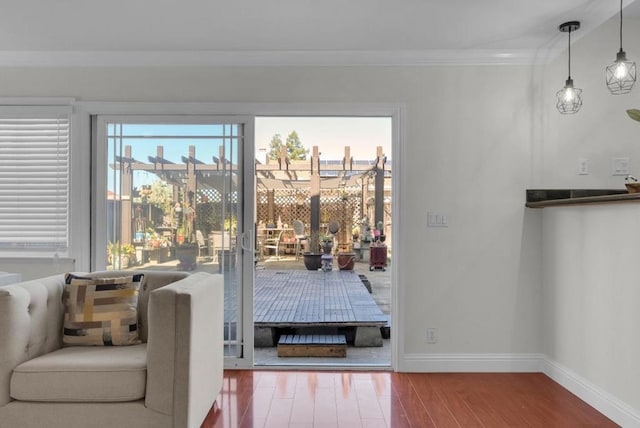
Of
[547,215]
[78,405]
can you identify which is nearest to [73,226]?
[78,405]

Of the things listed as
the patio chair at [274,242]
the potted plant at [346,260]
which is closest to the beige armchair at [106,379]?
the potted plant at [346,260]

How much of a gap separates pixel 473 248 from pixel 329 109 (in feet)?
4.93

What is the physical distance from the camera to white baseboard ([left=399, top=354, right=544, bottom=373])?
3.17 meters

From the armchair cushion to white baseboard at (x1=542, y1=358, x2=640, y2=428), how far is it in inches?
98.6

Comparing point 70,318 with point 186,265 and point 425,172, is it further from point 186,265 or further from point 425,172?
point 425,172

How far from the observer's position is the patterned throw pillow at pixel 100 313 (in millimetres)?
2230

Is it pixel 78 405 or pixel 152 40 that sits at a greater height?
pixel 152 40

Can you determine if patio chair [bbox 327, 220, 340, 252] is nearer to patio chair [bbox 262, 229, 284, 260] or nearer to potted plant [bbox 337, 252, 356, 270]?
patio chair [bbox 262, 229, 284, 260]

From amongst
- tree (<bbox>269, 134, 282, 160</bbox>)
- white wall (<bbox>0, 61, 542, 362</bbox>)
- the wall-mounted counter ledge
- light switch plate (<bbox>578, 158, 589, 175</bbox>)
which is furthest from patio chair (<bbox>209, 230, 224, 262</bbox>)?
tree (<bbox>269, 134, 282, 160</bbox>)

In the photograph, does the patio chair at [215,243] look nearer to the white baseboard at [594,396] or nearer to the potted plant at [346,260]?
the white baseboard at [594,396]

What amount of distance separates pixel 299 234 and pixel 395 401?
8047 mm

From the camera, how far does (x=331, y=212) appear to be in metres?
11.3

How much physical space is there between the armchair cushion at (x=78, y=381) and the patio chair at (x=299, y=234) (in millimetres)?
8449

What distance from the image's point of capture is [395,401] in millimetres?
2666
